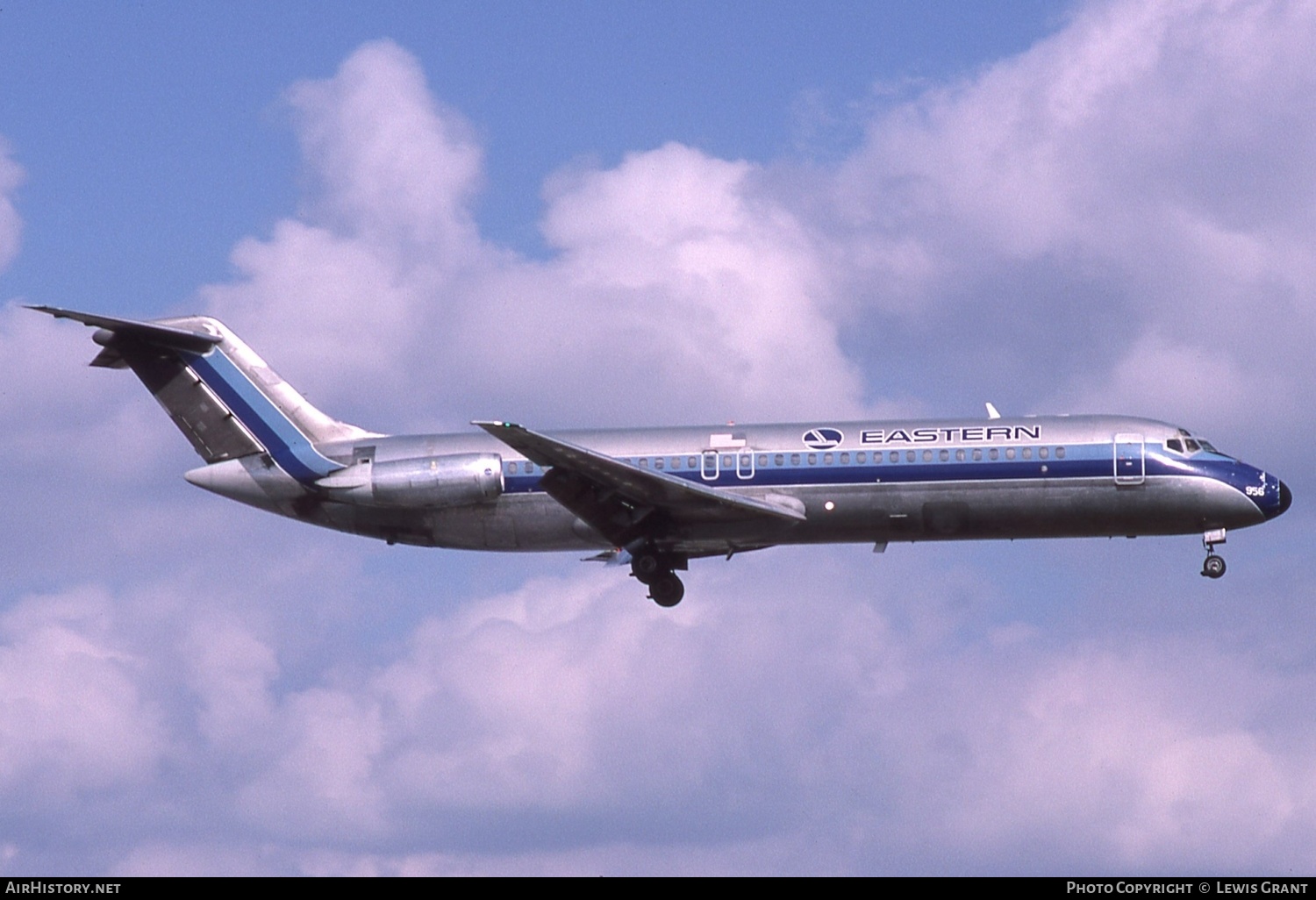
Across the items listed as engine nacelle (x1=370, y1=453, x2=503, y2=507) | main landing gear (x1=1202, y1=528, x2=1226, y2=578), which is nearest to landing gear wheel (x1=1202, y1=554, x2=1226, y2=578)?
main landing gear (x1=1202, y1=528, x2=1226, y2=578)

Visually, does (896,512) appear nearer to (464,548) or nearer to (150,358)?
(464,548)

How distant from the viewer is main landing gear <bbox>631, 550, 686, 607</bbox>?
45719 millimetres

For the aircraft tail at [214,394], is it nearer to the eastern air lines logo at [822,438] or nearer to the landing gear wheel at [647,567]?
the landing gear wheel at [647,567]

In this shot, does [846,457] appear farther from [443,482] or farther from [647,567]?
[443,482]

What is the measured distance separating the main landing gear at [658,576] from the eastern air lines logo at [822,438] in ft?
14.8

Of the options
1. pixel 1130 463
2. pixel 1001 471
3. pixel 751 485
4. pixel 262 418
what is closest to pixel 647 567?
pixel 751 485

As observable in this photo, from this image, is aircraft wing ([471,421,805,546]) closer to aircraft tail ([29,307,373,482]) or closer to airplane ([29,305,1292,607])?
airplane ([29,305,1292,607])

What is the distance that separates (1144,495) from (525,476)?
14.2 metres

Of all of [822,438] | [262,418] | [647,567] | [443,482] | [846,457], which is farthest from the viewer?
[262,418]

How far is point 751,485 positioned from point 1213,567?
1080 centimetres

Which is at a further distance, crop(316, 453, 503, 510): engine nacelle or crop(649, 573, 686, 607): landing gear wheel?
crop(649, 573, 686, 607): landing gear wheel

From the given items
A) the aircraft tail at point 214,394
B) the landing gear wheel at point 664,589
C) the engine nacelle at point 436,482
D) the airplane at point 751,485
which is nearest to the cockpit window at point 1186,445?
the airplane at point 751,485

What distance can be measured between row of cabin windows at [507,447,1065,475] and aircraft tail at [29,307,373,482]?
27.1 feet

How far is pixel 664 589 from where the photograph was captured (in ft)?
151
